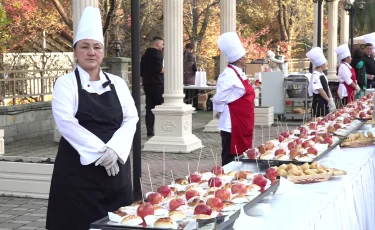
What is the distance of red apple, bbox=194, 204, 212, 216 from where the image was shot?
11.7 feet

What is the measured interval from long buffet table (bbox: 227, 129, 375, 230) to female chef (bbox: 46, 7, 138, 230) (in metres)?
1.01

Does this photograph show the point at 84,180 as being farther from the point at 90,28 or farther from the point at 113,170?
the point at 90,28

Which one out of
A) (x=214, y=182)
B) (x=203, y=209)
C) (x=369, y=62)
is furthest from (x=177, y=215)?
(x=369, y=62)

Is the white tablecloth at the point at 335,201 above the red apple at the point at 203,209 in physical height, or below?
below

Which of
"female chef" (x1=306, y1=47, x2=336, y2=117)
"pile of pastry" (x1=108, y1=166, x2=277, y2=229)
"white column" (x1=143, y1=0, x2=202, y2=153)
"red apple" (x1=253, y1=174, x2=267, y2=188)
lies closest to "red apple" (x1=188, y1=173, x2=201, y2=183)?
"pile of pastry" (x1=108, y1=166, x2=277, y2=229)

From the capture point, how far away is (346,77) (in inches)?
539

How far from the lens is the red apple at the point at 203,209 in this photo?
3.57 meters

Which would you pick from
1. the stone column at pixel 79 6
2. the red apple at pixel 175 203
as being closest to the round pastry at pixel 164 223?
the red apple at pixel 175 203

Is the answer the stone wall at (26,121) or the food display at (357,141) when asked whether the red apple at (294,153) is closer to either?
the food display at (357,141)

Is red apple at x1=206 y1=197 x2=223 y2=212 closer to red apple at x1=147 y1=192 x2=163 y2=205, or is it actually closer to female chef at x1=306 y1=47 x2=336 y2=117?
red apple at x1=147 y1=192 x2=163 y2=205

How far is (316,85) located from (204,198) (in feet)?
27.3

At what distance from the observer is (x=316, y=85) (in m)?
11.9

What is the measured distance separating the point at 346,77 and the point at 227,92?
22.7 feet

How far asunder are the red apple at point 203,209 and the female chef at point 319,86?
8.63 meters
